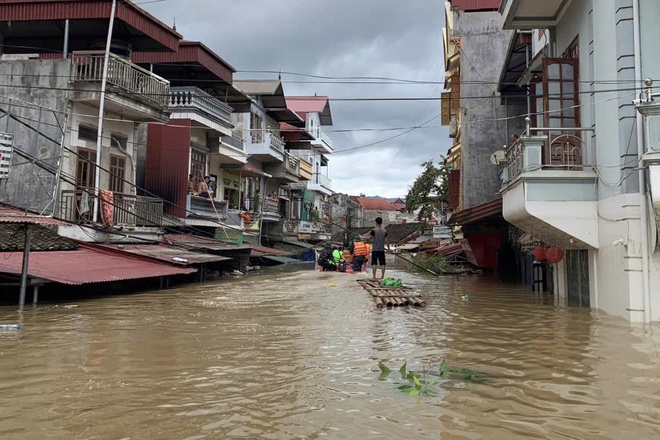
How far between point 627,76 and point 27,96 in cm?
1647

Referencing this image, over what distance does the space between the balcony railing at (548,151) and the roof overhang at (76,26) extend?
13.3 m

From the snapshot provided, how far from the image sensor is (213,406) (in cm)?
447

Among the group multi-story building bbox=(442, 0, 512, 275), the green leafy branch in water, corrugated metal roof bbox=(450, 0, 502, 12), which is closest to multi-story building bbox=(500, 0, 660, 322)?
the green leafy branch in water

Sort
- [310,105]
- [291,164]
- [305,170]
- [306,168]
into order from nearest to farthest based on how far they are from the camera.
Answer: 1. [291,164]
2. [305,170]
3. [306,168]
4. [310,105]

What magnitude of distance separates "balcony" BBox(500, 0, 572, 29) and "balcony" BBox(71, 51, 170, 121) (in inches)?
454

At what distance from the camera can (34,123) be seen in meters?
16.1

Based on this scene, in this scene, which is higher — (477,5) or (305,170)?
(477,5)

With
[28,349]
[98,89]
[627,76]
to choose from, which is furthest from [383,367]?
[98,89]

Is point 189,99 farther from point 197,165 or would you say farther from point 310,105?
point 310,105

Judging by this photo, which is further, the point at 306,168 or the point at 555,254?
the point at 306,168

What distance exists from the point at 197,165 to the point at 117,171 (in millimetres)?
5531

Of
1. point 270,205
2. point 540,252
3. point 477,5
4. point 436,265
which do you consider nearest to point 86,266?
point 540,252

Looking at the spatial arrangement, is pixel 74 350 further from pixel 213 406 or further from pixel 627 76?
pixel 627 76

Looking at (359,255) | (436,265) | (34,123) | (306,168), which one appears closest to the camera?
(34,123)
